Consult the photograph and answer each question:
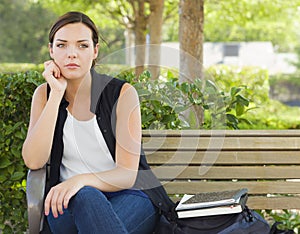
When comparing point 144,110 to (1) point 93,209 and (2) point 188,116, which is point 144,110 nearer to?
(2) point 188,116

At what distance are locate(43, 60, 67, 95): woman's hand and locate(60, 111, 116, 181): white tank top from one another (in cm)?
20

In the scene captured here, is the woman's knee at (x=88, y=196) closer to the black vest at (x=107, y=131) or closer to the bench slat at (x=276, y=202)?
the black vest at (x=107, y=131)

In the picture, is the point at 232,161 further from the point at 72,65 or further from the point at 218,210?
the point at 72,65

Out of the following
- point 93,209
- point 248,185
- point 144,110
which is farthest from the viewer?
point 144,110

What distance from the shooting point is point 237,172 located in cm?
392

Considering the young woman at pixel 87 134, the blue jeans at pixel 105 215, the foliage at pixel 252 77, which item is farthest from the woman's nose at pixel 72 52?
the foliage at pixel 252 77

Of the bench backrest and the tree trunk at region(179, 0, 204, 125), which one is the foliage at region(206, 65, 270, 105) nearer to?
the tree trunk at region(179, 0, 204, 125)

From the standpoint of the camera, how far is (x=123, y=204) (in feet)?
10.6

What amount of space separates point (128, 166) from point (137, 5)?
39.7 ft

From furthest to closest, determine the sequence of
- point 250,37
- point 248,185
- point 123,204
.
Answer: point 250,37 < point 248,185 < point 123,204

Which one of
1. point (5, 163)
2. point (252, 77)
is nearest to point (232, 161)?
point (5, 163)

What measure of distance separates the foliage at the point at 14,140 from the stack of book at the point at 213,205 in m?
1.36

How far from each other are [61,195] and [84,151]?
1.15 feet

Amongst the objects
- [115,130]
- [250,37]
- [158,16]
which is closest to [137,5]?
[158,16]
